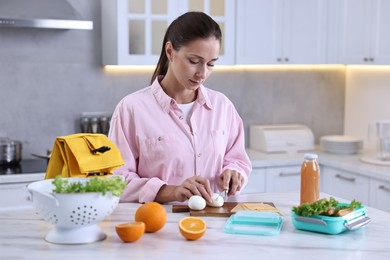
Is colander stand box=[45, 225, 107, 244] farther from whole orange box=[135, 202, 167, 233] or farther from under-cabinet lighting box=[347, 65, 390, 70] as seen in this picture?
under-cabinet lighting box=[347, 65, 390, 70]

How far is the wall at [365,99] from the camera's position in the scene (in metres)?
4.58

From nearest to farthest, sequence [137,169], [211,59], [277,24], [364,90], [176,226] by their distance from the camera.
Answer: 1. [176,226]
2. [211,59]
3. [137,169]
4. [277,24]
5. [364,90]

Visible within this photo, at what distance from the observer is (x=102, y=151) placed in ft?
6.91

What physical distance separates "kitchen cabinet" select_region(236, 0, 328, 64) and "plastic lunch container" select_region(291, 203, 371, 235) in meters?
2.39

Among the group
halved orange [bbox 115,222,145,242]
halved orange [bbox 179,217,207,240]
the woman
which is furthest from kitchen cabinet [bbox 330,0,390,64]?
halved orange [bbox 115,222,145,242]

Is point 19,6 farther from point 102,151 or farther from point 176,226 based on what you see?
point 176,226

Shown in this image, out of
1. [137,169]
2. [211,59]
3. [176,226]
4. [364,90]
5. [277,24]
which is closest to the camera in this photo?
[176,226]

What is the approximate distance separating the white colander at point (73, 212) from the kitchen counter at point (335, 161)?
7.55 ft

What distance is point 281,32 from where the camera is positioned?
437cm

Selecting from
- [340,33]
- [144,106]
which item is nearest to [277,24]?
[340,33]

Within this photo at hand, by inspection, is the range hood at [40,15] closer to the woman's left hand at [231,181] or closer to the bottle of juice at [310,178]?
the woman's left hand at [231,181]

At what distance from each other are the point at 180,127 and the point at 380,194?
176cm

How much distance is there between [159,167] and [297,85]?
2575mm

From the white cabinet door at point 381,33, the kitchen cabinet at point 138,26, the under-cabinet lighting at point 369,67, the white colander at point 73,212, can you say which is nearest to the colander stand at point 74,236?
the white colander at point 73,212
